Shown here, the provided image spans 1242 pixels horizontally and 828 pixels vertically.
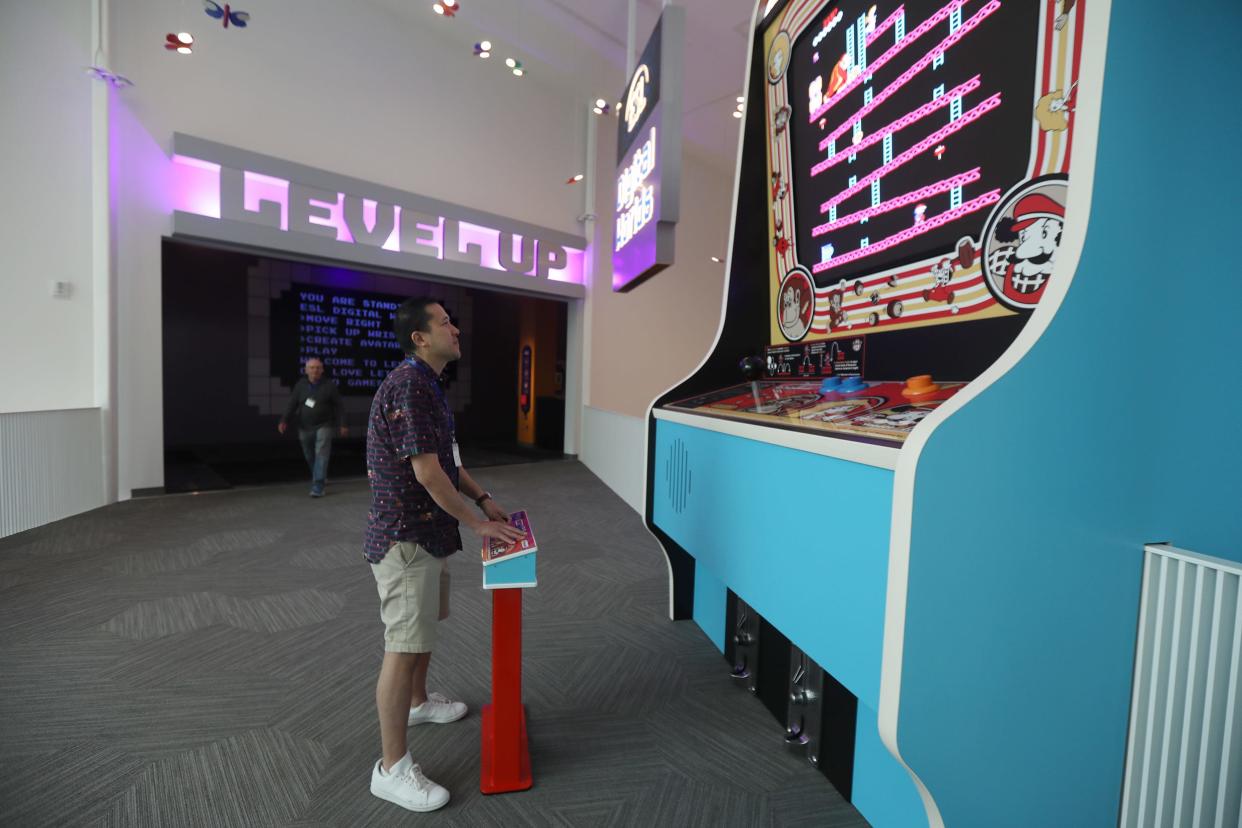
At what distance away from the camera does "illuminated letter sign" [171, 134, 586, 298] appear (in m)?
4.50

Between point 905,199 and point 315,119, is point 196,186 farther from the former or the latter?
point 905,199

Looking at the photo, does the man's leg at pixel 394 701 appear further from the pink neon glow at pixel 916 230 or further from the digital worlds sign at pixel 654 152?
the digital worlds sign at pixel 654 152

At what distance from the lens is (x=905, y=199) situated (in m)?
1.54

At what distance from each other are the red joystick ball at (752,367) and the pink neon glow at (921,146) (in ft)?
1.77

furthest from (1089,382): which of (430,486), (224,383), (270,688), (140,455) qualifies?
(224,383)

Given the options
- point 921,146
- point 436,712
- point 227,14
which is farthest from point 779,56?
point 227,14

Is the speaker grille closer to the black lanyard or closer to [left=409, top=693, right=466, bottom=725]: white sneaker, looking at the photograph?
the black lanyard

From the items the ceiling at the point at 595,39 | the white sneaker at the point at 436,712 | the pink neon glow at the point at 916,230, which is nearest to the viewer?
the pink neon glow at the point at 916,230

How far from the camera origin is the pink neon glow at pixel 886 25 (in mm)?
1550

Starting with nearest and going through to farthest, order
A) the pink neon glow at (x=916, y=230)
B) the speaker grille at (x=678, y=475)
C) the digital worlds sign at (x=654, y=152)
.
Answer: the pink neon glow at (x=916, y=230) → the speaker grille at (x=678, y=475) → the digital worlds sign at (x=654, y=152)

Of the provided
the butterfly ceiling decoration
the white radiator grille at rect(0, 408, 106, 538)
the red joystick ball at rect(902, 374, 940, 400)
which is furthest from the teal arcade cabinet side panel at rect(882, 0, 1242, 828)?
the white radiator grille at rect(0, 408, 106, 538)

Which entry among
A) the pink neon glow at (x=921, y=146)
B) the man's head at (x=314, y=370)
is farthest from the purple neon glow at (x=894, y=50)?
the man's head at (x=314, y=370)

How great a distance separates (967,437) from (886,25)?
4.42ft

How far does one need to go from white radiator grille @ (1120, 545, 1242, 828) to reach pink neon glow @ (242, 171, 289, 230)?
5676 millimetres
